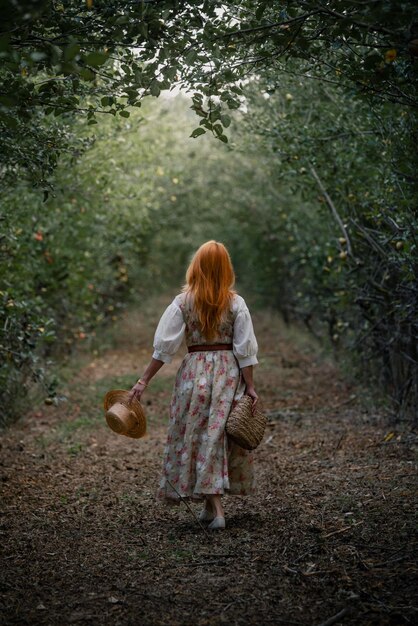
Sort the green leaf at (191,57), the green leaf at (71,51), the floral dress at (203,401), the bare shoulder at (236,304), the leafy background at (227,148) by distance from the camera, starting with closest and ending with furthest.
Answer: the green leaf at (71,51)
the leafy background at (227,148)
the green leaf at (191,57)
the floral dress at (203,401)
the bare shoulder at (236,304)

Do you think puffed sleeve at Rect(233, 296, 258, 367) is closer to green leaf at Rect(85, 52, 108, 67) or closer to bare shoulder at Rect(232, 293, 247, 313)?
bare shoulder at Rect(232, 293, 247, 313)

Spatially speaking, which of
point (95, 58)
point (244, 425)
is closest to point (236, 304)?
point (244, 425)

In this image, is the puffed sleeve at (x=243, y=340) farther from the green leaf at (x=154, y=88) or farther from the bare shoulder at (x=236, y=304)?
the green leaf at (x=154, y=88)

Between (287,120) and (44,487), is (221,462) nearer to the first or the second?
(44,487)

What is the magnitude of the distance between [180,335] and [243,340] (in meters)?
0.43

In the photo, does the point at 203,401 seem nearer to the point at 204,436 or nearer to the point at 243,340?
the point at 204,436

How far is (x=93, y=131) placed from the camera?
7.89 metres

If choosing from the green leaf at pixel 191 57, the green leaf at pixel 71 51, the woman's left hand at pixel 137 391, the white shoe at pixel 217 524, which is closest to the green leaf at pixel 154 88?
the green leaf at pixel 191 57

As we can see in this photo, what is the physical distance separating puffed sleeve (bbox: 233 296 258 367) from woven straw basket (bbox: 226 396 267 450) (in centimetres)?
27

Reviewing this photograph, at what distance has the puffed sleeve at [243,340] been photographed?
495 cm

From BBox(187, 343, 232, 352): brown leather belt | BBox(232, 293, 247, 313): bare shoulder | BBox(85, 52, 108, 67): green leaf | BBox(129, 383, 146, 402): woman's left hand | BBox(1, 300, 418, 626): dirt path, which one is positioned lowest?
BBox(1, 300, 418, 626): dirt path

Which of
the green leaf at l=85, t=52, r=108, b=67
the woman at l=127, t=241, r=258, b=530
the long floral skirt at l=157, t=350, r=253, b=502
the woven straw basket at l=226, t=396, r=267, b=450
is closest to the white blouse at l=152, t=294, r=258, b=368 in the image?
the woman at l=127, t=241, r=258, b=530

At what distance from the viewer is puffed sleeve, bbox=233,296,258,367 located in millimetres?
4949

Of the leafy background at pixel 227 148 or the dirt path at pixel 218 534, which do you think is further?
the leafy background at pixel 227 148
